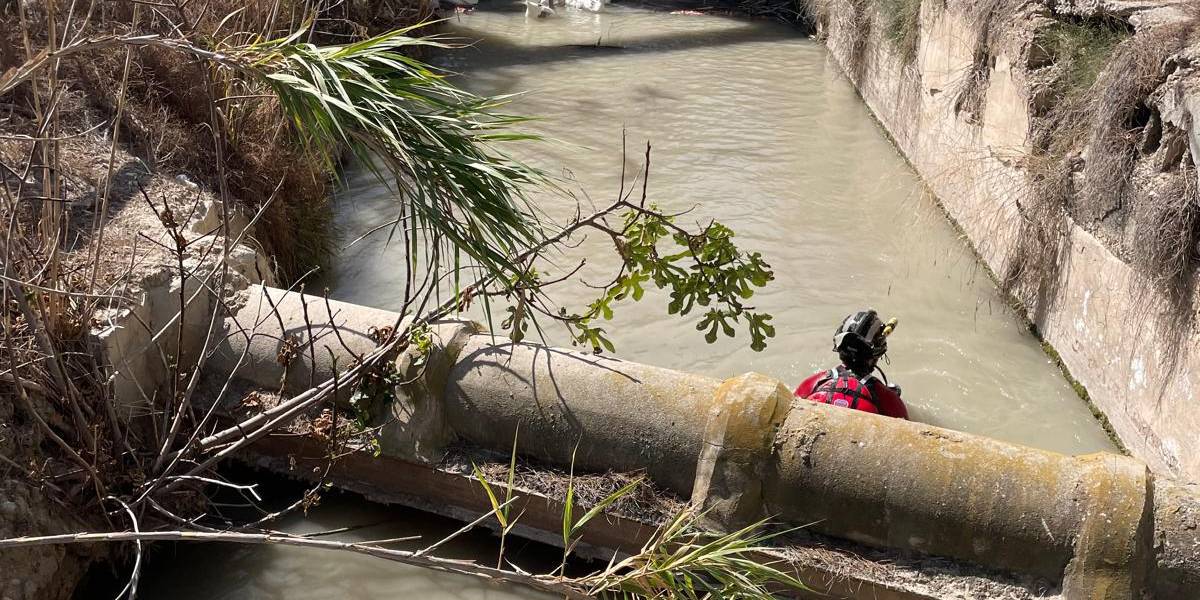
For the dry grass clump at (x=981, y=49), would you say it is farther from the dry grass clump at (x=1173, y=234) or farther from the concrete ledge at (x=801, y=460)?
the concrete ledge at (x=801, y=460)

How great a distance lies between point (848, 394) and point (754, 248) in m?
3.45

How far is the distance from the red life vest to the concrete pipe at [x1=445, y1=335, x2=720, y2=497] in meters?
0.75

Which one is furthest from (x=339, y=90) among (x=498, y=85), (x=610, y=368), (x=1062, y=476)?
(x=498, y=85)

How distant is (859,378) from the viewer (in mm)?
4859

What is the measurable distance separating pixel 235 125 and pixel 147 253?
1.89m

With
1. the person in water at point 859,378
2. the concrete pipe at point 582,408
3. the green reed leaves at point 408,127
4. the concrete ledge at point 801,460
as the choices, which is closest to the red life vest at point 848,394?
the person in water at point 859,378

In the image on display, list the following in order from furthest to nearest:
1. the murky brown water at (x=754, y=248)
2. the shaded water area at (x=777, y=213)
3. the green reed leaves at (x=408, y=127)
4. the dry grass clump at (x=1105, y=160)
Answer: the shaded water area at (x=777, y=213), the dry grass clump at (x=1105, y=160), the murky brown water at (x=754, y=248), the green reed leaves at (x=408, y=127)

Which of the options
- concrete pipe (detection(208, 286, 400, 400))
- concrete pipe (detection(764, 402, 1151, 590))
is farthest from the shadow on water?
concrete pipe (detection(764, 402, 1151, 590))

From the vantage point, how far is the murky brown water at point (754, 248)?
178 inches

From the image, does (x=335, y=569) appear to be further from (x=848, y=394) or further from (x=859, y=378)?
(x=859, y=378)

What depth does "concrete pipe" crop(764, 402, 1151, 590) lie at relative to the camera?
3.65 metres

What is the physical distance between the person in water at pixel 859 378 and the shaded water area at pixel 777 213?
1.18 meters

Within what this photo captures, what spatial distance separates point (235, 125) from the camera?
20.4 ft

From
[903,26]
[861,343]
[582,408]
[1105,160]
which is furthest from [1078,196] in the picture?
[903,26]
